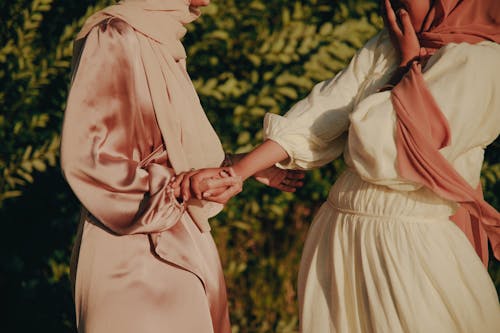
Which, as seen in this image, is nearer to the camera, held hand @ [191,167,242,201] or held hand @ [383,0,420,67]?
held hand @ [191,167,242,201]

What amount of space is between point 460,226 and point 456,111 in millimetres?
494

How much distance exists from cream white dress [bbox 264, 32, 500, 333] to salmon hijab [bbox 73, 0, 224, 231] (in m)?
0.33

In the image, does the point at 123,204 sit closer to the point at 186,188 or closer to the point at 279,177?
the point at 186,188

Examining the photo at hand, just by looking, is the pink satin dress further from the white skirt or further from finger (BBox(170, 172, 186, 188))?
the white skirt

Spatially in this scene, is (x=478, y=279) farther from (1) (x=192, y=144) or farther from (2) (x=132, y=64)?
(2) (x=132, y=64)

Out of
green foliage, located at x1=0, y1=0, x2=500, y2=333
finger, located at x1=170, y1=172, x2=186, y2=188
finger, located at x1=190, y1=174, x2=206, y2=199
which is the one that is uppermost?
finger, located at x1=170, y1=172, x2=186, y2=188

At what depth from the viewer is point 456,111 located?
8.17 ft

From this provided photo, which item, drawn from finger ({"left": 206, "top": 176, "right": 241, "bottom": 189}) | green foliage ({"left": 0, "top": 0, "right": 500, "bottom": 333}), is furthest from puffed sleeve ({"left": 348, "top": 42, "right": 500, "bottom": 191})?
green foliage ({"left": 0, "top": 0, "right": 500, "bottom": 333})

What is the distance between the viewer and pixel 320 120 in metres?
2.82

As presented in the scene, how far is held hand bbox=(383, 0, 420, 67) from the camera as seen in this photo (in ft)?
8.73

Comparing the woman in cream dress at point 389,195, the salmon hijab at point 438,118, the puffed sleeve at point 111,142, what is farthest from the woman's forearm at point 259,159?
the salmon hijab at point 438,118

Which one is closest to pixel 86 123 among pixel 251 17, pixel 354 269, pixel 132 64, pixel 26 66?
pixel 132 64

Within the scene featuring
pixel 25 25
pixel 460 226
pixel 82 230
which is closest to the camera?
pixel 82 230

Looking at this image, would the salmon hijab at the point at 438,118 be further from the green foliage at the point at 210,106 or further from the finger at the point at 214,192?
the green foliage at the point at 210,106
